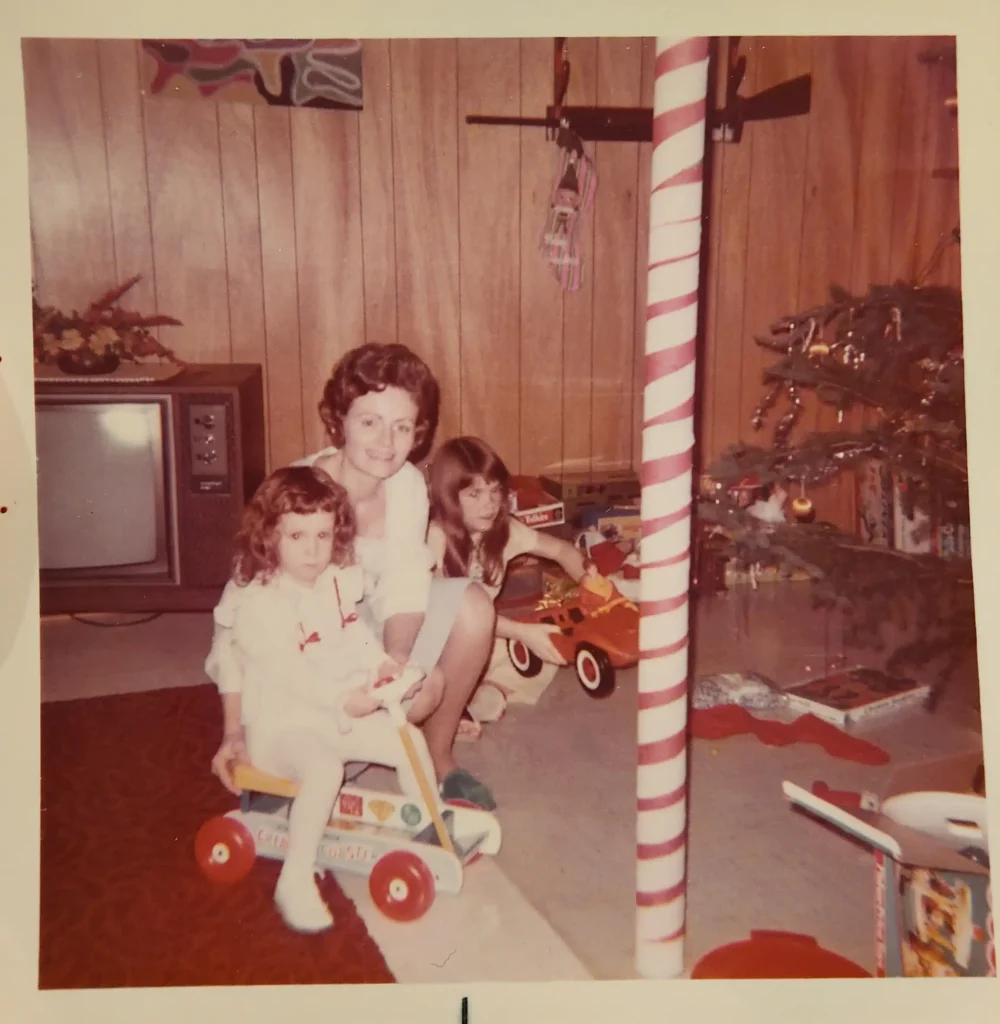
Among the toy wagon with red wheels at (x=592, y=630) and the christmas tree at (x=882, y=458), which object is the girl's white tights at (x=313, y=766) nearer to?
the toy wagon with red wheels at (x=592, y=630)

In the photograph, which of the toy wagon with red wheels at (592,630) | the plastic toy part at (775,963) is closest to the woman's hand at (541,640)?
the toy wagon with red wheels at (592,630)

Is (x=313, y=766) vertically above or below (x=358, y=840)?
above

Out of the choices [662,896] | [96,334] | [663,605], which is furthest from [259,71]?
[662,896]

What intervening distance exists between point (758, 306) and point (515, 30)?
0.71m

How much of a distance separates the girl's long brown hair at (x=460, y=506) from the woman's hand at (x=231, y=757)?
41 centimetres

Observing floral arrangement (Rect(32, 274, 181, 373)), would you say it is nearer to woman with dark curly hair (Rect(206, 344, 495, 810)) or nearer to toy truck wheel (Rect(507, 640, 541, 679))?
woman with dark curly hair (Rect(206, 344, 495, 810))

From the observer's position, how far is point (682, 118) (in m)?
1.17

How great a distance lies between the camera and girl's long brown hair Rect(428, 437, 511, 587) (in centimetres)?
155

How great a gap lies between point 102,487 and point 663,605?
0.90m

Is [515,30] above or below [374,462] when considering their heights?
above

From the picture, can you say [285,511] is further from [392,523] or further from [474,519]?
[474,519]

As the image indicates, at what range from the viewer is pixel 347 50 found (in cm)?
146

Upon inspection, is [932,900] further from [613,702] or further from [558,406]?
[558,406]

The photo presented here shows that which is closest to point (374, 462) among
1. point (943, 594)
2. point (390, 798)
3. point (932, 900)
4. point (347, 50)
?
point (390, 798)
